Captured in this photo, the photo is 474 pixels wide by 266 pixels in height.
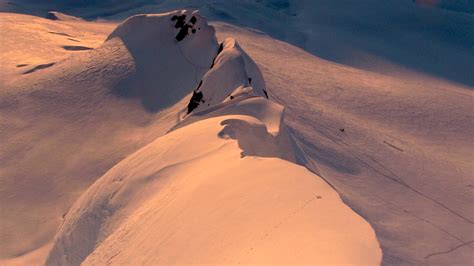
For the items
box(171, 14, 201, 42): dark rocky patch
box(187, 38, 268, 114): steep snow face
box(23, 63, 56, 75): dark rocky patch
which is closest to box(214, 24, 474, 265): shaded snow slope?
box(187, 38, 268, 114): steep snow face

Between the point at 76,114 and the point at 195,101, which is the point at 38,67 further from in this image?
the point at 195,101

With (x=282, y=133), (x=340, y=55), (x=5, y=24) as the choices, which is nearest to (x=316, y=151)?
(x=282, y=133)

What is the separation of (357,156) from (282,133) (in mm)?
1804

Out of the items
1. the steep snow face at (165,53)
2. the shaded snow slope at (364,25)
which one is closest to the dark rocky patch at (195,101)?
the steep snow face at (165,53)

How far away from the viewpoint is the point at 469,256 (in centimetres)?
464

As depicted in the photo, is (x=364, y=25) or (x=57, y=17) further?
(x=364, y=25)

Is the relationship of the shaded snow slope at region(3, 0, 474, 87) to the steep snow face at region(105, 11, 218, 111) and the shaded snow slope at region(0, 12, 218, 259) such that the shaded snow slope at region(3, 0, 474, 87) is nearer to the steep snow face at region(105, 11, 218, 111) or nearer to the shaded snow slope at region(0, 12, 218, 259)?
the steep snow face at region(105, 11, 218, 111)

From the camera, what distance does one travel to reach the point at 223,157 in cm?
355

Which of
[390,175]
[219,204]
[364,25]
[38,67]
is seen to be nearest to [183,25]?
[38,67]

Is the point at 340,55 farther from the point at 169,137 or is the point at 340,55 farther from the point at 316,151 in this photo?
the point at 169,137

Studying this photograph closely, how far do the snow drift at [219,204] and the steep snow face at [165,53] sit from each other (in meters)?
0.89

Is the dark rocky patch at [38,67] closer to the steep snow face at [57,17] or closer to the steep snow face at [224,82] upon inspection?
the steep snow face at [224,82]

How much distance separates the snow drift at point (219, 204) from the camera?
2.48m

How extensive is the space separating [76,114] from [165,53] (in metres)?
1.30
